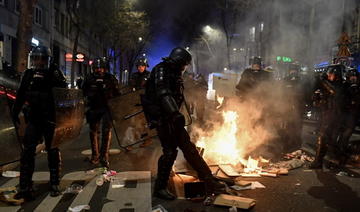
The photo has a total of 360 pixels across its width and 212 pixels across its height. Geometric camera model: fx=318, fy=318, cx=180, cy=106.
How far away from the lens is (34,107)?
4.02 metres

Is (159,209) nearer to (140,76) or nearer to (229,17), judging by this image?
(140,76)

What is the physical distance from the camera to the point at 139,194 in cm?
429

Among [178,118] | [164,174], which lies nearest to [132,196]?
[164,174]

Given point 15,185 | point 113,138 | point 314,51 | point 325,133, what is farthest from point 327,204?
point 314,51

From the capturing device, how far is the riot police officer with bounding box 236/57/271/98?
7.57 metres

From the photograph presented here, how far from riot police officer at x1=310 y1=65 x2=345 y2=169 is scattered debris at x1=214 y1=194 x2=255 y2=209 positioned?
2.56m

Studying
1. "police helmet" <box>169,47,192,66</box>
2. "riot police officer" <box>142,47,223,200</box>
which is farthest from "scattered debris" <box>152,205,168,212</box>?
"police helmet" <box>169,47,192,66</box>

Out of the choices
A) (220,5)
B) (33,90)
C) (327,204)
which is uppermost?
(220,5)

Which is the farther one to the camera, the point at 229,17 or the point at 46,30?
the point at 229,17

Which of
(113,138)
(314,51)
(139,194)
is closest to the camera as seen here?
(139,194)

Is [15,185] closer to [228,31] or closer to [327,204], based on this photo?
[327,204]

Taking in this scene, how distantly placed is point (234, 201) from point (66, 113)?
2549 millimetres

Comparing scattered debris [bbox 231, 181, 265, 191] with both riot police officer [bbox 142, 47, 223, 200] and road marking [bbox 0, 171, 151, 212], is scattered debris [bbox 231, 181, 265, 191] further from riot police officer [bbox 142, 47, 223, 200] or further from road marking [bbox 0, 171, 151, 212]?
road marking [bbox 0, 171, 151, 212]

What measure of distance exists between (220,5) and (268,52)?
14.1 m
